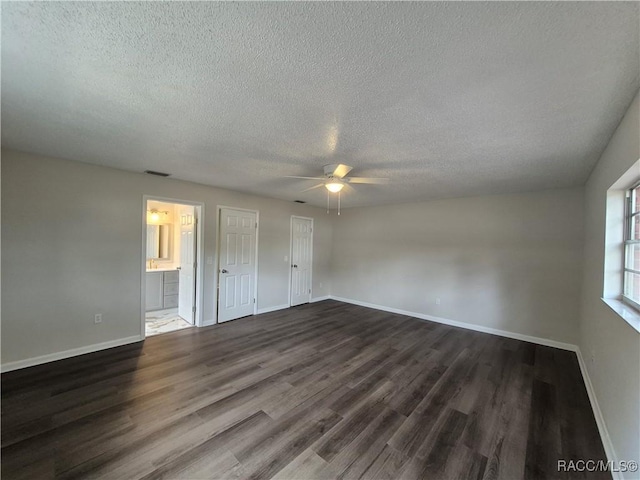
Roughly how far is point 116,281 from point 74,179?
1409 mm

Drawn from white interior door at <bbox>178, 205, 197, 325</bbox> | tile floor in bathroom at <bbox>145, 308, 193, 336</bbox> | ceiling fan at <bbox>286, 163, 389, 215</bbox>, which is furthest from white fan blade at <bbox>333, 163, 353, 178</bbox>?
tile floor in bathroom at <bbox>145, 308, 193, 336</bbox>

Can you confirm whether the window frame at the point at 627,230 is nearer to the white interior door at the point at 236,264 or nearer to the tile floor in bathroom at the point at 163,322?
the white interior door at the point at 236,264

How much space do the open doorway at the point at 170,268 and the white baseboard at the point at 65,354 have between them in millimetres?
260

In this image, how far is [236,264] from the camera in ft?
15.9

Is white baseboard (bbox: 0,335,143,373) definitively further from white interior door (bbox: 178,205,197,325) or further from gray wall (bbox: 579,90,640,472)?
gray wall (bbox: 579,90,640,472)

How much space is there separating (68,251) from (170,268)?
244cm

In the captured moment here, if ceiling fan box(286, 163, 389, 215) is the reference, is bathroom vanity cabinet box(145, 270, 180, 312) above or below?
below

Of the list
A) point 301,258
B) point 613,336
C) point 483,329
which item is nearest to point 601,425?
point 613,336

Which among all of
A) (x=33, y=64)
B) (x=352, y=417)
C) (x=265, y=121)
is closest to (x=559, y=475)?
(x=352, y=417)

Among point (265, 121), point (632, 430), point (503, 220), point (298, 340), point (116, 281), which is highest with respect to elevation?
point (265, 121)

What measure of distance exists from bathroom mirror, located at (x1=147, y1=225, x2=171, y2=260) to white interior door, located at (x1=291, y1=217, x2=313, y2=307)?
2.99m

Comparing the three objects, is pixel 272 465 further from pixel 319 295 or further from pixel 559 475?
pixel 319 295

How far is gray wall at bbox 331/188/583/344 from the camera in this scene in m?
3.80

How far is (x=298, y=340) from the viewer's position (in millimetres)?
3855
